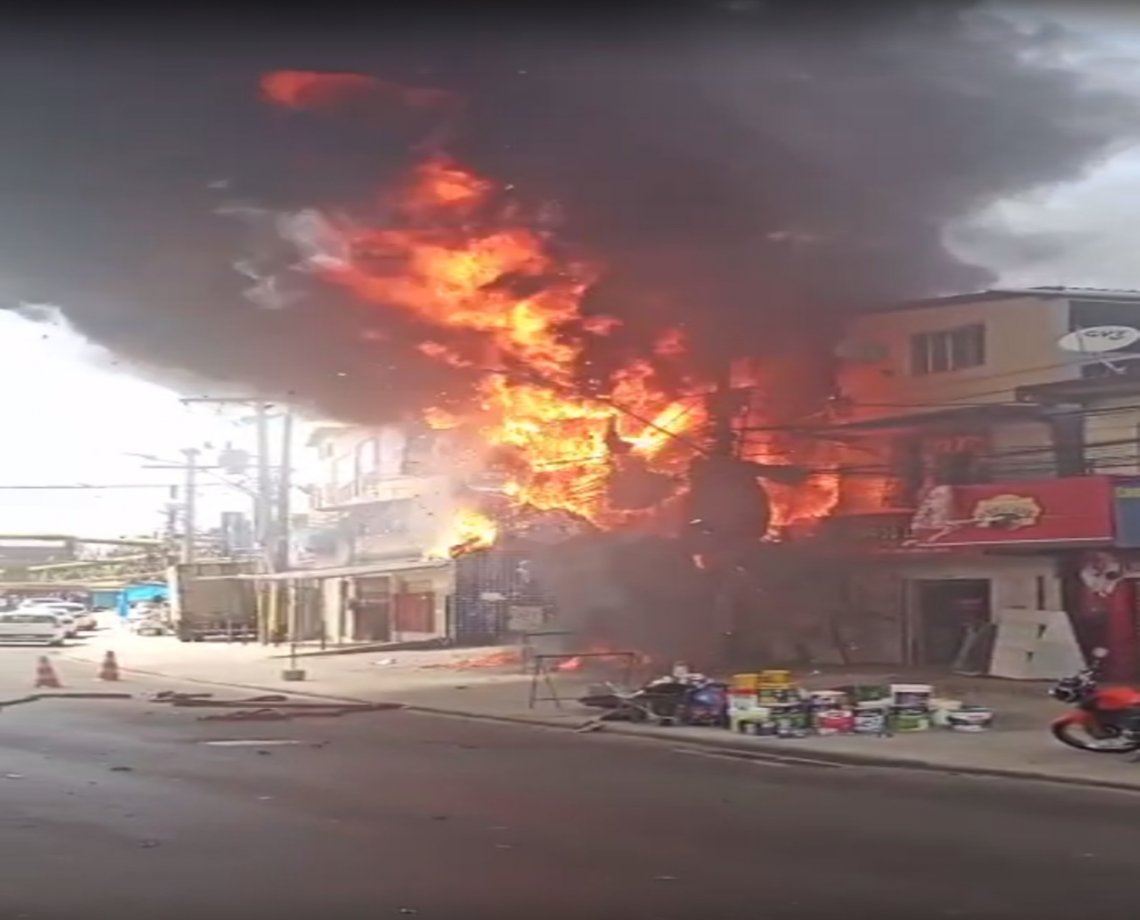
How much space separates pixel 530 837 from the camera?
10.2m

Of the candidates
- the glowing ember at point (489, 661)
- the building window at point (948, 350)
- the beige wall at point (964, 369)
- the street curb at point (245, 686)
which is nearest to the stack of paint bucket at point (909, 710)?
the street curb at point (245, 686)

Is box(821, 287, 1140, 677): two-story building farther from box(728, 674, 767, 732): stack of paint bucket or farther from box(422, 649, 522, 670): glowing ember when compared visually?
box(728, 674, 767, 732): stack of paint bucket

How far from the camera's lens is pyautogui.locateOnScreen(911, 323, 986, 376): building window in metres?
28.6

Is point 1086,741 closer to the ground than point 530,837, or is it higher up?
higher up

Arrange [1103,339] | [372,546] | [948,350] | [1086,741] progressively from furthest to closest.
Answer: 1. [372,546]
2. [948,350]
3. [1103,339]
4. [1086,741]

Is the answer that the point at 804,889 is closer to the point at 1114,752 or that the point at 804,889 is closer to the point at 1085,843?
the point at 1085,843

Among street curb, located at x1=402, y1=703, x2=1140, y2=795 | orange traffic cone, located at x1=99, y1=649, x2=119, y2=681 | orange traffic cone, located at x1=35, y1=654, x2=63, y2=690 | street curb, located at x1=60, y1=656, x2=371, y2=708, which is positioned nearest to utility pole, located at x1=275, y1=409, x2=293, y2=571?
street curb, located at x1=60, y1=656, x2=371, y2=708

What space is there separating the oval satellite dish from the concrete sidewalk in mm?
5824

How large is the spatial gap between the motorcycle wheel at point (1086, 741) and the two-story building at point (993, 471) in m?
7.67

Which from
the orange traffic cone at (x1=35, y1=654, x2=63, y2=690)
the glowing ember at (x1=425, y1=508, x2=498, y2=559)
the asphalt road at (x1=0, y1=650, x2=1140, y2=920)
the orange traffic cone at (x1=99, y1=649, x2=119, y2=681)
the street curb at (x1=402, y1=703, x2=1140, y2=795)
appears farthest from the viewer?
the glowing ember at (x1=425, y1=508, x2=498, y2=559)

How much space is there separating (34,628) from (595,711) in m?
31.1

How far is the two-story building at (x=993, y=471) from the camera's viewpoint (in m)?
24.2

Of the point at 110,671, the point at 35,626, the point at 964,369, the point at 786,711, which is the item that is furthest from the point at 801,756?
the point at 35,626

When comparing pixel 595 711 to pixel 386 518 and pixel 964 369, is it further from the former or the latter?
A: pixel 386 518
